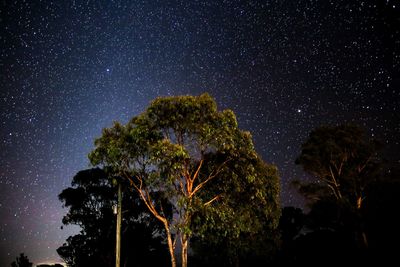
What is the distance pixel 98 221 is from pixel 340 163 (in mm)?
28969

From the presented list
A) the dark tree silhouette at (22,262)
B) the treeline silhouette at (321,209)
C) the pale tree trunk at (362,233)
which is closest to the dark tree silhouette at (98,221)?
the treeline silhouette at (321,209)

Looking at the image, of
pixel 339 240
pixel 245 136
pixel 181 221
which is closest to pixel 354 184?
pixel 339 240

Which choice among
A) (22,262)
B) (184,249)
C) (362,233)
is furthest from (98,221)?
(362,233)

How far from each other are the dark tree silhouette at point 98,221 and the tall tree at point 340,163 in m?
19.8

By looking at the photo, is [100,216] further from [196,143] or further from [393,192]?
[393,192]

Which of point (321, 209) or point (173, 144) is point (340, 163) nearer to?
point (321, 209)

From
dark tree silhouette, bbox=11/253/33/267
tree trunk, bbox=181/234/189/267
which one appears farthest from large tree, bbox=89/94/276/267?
dark tree silhouette, bbox=11/253/33/267

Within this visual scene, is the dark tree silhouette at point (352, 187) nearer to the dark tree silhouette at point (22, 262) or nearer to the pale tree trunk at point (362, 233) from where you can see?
the pale tree trunk at point (362, 233)

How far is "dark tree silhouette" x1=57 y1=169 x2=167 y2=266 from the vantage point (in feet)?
126

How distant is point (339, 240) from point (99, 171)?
32.8 metres

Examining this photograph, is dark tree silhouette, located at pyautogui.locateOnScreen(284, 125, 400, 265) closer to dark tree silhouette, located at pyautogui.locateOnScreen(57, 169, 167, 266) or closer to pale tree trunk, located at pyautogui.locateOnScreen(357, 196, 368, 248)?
pale tree trunk, located at pyautogui.locateOnScreen(357, 196, 368, 248)

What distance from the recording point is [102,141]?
20.0 meters

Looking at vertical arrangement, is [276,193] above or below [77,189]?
below

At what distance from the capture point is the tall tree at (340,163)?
3594cm
